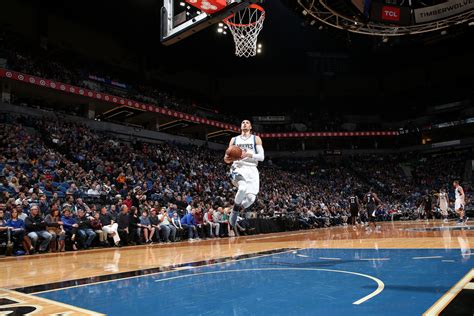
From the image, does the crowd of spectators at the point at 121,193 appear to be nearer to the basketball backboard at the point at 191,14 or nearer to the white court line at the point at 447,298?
the basketball backboard at the point at 191,14

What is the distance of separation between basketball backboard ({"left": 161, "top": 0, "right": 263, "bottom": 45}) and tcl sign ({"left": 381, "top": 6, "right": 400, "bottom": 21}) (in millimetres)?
9666

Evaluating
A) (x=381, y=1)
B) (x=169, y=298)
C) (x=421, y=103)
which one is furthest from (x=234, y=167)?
(x=421, y=103)

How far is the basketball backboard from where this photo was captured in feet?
25.4

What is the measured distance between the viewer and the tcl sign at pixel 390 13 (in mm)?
15109

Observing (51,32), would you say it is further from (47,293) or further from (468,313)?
(468,313)

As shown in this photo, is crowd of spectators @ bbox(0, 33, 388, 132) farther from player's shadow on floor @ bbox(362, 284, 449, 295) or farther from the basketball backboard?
player's shadow on floor @ bbox(362, 284, 449, 295)

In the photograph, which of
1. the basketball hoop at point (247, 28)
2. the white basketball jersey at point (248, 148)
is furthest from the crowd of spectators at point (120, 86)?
the white basketball jersey at point (248, 148)

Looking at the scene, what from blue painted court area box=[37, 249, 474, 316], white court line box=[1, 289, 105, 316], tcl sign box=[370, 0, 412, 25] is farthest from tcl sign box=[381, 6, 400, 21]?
white court line box=[1, 289, 105, 316]

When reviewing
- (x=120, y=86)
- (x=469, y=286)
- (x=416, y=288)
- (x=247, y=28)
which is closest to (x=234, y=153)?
(x=416, y=288)

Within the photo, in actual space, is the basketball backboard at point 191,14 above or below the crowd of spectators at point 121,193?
above

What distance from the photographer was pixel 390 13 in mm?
15195

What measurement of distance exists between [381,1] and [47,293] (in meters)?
15.7

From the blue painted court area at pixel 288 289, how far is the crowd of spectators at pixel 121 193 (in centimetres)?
661

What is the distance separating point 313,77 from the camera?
1617 inches
